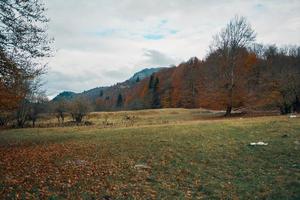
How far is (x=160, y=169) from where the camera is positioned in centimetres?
1443

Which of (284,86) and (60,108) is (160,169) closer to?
(284,86)

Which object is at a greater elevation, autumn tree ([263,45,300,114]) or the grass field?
autumn tree ([263,45,300,114])

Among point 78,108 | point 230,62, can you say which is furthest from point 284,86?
point 78,108

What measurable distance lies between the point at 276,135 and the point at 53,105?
4505 centimetres

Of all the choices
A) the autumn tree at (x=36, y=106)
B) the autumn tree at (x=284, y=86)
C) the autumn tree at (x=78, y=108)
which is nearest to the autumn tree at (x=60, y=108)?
the autumn tree at (x=78, y=108)

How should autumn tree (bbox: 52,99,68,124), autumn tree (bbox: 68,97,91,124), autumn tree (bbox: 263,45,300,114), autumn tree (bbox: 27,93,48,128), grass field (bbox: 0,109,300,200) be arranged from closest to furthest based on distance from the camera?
grass field (bbox: 0,109,300,200)
autumn tree (bbox: 263,45,300,114)
autumn tree (bbox: 27,93,48,128)
autumn tree (bbox: 68,97,91,124)
autumn tree (bbox: 52,99,68,124)

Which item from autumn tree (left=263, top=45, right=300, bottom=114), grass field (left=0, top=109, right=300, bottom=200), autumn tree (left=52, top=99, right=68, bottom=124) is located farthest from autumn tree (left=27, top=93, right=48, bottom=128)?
autumn tree (left=263, top=45, right=300, bottom=114)

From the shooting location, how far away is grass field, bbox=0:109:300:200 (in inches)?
444

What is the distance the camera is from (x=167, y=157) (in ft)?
54.0

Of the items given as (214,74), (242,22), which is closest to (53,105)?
(214,74)

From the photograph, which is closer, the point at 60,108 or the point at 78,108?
the point at 78,108

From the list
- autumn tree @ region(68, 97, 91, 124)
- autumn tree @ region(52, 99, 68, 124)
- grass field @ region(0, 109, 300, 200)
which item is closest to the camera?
grass field @ region(0, 109, 300, 200)

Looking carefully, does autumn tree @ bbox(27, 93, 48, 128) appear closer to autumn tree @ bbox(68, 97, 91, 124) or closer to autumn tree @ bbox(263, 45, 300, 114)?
autumn tree @ bbox(68, 97, 91, 124)

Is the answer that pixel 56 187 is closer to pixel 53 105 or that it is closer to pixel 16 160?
pixel 16 160
